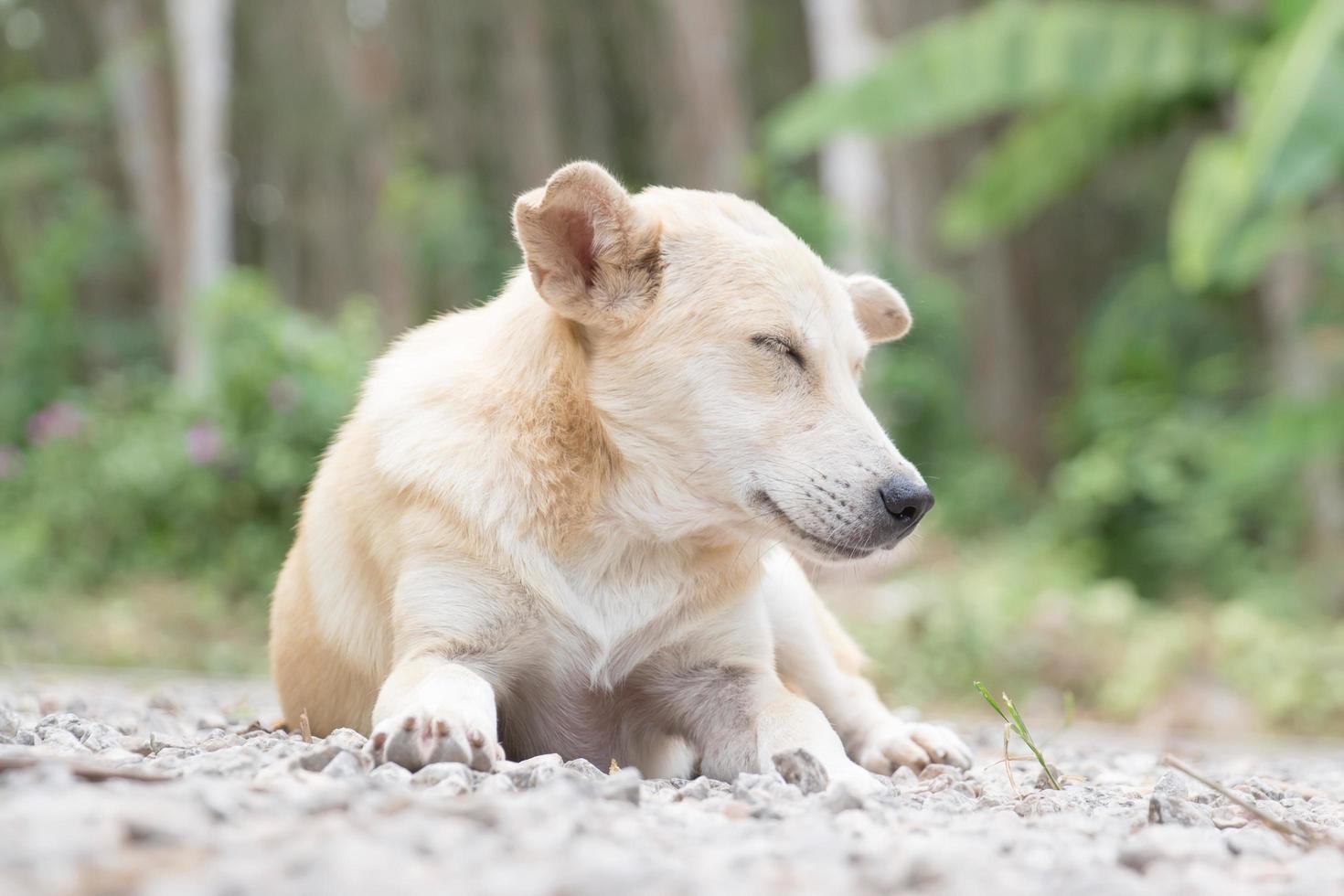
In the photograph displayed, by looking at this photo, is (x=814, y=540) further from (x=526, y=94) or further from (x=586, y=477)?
(x=526, y=94)

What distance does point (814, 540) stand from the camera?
2984 mm

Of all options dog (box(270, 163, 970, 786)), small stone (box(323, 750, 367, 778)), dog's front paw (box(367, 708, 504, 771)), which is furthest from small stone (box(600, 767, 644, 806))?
dog (box(270, 163, 970, 786))

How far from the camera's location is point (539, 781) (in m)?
2.36

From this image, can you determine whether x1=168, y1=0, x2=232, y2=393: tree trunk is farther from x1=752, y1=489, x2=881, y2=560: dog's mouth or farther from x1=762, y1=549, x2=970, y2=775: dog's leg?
x1=752, y1=489, x2=881, y2=560: dog's mouth

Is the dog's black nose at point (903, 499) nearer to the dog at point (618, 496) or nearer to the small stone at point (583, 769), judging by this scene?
the dog at point (618, 496)

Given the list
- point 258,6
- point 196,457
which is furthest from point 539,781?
point 258,6

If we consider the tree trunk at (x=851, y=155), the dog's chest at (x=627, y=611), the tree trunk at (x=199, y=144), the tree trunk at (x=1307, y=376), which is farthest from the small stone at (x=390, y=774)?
the tree trunk at (x=199, y=144)

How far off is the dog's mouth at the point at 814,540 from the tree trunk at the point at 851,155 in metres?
10.2

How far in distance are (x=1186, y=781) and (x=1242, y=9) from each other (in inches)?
385

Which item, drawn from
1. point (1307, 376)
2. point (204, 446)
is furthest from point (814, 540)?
point (1307, 376)

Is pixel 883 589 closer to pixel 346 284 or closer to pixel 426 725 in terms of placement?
pixel 426 725

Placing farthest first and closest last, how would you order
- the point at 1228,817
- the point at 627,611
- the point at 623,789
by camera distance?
the point at 627,611 → the point at 1228,817 → the point at 623,789

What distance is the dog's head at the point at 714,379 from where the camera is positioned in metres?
2.96

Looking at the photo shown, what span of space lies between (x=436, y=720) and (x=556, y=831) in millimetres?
719
